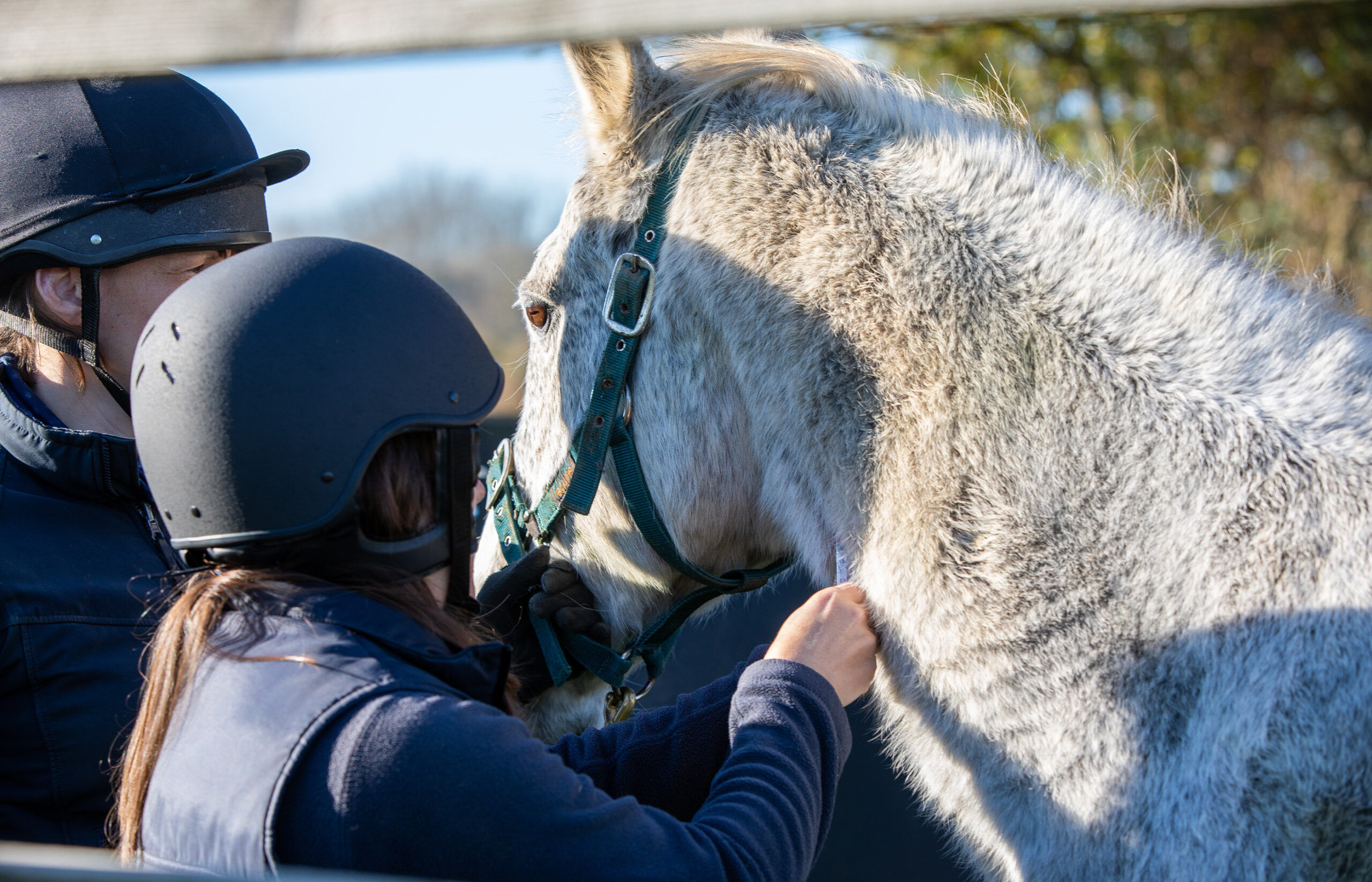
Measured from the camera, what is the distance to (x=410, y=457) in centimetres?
157

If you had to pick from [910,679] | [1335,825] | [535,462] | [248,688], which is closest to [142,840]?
[248,688]

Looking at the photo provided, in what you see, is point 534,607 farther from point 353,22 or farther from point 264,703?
point 353,22

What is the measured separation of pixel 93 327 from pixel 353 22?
158cm

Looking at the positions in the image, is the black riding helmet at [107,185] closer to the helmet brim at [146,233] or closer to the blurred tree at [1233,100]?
the helmet brim at [146,233]

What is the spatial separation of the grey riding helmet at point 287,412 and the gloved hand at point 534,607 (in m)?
0.61

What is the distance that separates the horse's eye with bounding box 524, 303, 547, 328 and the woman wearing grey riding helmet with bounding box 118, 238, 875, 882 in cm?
40

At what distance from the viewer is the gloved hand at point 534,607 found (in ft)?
7.16

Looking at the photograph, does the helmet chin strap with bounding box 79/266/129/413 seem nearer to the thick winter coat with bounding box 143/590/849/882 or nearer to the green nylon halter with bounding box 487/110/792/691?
the green nylon halter with bounding box 487/110/792/691

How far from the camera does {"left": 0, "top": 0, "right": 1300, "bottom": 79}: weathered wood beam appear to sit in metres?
0.91

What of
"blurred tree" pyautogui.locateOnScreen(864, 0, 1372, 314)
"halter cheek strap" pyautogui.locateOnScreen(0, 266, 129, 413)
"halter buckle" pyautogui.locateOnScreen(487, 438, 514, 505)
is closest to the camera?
"halter cheek strap" pyautogui.locateOnScreen(0, 266, 129, 413)

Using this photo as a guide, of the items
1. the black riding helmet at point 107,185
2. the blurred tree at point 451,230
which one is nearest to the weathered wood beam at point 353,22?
the black riding helmet at point 107,185

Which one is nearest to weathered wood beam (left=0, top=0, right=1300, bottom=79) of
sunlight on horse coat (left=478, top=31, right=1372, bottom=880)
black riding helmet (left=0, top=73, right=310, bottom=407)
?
sunlight on horse coat (left=478, top=31, right=1372, bottom=880)

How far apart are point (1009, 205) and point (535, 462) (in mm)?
1148

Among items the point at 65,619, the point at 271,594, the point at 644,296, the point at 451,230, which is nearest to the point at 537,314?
the point at 644,296
